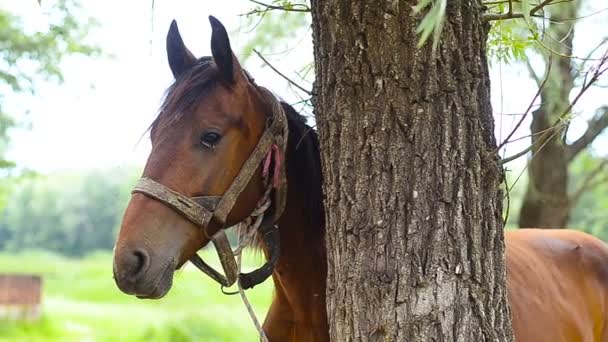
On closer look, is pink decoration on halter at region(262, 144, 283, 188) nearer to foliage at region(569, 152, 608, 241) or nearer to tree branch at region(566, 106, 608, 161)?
tree branch at region(566, 106, 608, 161)

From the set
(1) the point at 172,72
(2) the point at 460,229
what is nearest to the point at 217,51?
(1) the point at 172,72

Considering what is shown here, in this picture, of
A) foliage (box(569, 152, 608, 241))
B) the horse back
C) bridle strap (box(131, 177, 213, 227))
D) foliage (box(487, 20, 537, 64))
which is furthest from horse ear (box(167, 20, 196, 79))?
foliage (box(569, 152, 608, 241))

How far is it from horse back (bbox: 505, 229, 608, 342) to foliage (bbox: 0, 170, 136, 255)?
2593 centimetres

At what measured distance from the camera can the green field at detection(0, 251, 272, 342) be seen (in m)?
10.8

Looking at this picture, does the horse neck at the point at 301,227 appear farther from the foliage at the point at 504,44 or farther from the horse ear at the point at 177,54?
the foliage at the point at 504,44

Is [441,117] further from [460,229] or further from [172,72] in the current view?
[172,72]

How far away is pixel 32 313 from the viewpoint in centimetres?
1515

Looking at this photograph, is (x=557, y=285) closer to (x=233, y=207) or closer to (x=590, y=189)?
(x=233, y=207)

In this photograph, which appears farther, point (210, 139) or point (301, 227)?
point (301, 227)

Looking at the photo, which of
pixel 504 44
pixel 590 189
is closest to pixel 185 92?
pixel 504 44

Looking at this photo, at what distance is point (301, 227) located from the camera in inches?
115

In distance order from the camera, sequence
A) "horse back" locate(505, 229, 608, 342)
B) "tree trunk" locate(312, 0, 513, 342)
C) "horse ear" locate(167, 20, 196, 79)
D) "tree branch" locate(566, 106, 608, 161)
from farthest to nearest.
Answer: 1. "tree branch" locate(566, 106, 608, 161)
2. "horse back" locate(505, 229, 608, 342)
3. "horse ear" locate(167, 20, 196, 79)
4. "tree trunk" locate(312, 0, 513, 342)

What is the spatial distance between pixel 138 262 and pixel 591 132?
6.23 metres

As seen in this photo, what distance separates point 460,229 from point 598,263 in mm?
2287
